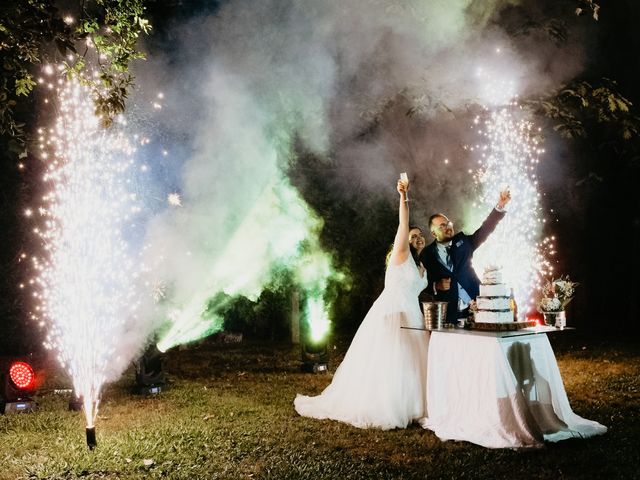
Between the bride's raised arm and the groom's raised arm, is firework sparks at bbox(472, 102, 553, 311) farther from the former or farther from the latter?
the bride's raised arm

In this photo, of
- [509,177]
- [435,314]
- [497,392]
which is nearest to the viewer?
[497,392]

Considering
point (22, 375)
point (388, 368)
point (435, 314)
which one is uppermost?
point (435, 314)

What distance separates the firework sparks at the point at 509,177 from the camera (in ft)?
38.6

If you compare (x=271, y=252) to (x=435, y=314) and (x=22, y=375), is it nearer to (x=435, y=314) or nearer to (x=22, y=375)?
(x=22, y=375)

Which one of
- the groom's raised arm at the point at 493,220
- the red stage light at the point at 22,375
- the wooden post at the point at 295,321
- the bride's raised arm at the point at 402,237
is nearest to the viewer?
the bride's raised arm at the point at 402,237

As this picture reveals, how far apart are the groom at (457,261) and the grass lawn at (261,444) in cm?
165

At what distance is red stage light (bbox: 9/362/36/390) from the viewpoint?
800 centimetres

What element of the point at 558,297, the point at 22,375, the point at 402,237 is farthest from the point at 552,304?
the point at 22,375

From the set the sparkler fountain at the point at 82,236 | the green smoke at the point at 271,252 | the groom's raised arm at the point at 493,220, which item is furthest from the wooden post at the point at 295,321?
the groom's raised arm at the point at 493,220

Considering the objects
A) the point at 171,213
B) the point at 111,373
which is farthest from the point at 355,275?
the point at 111,373

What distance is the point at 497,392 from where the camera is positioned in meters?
5.81

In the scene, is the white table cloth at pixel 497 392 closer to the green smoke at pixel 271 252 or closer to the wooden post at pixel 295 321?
the green smoke at pixel 271 252

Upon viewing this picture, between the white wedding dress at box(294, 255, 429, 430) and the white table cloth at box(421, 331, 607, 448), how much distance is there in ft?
1.31

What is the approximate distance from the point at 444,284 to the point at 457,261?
0.36m
